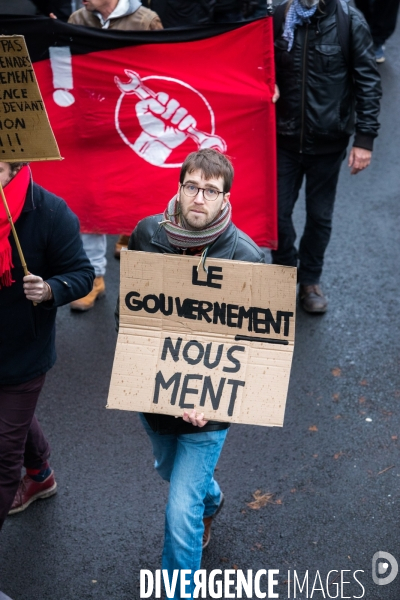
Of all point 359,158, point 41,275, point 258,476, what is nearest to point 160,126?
point 359,158

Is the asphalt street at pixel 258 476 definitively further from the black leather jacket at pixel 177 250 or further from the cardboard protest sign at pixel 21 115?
the cardboard protest sign at pixel 21 115

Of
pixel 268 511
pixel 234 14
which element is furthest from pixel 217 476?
pixel 234 14

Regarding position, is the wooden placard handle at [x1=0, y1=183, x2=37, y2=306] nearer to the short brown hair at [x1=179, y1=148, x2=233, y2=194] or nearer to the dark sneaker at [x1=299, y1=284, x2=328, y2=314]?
the short brown hair at [x1=179, y1=148, x2=233, y2=194]

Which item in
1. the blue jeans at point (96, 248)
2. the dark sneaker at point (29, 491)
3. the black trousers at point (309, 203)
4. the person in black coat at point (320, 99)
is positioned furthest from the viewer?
the blue jeans at point (96, 248)

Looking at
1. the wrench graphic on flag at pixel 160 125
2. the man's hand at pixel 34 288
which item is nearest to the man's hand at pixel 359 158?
the wrench graphic on flag at pixel 160 125

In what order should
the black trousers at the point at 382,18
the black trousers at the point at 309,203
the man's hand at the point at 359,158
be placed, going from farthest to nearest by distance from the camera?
1. the black trousers at the point at 382,18
2. the black trousers at the point at 309,203
3. the man's hand at the point at 359,158

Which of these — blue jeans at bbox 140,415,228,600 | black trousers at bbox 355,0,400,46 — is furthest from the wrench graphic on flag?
black trousers at bbox 355,0,400,46

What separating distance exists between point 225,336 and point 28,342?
2.76ft

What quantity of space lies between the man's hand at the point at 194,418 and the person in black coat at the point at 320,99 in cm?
266

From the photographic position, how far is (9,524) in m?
3.99

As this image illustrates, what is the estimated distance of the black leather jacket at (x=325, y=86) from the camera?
4.96 meters

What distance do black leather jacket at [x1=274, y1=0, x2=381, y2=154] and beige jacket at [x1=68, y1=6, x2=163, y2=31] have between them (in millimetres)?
879

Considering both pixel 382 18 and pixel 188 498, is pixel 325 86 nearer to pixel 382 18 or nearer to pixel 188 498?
pixel 188 498

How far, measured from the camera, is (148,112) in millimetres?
5188
